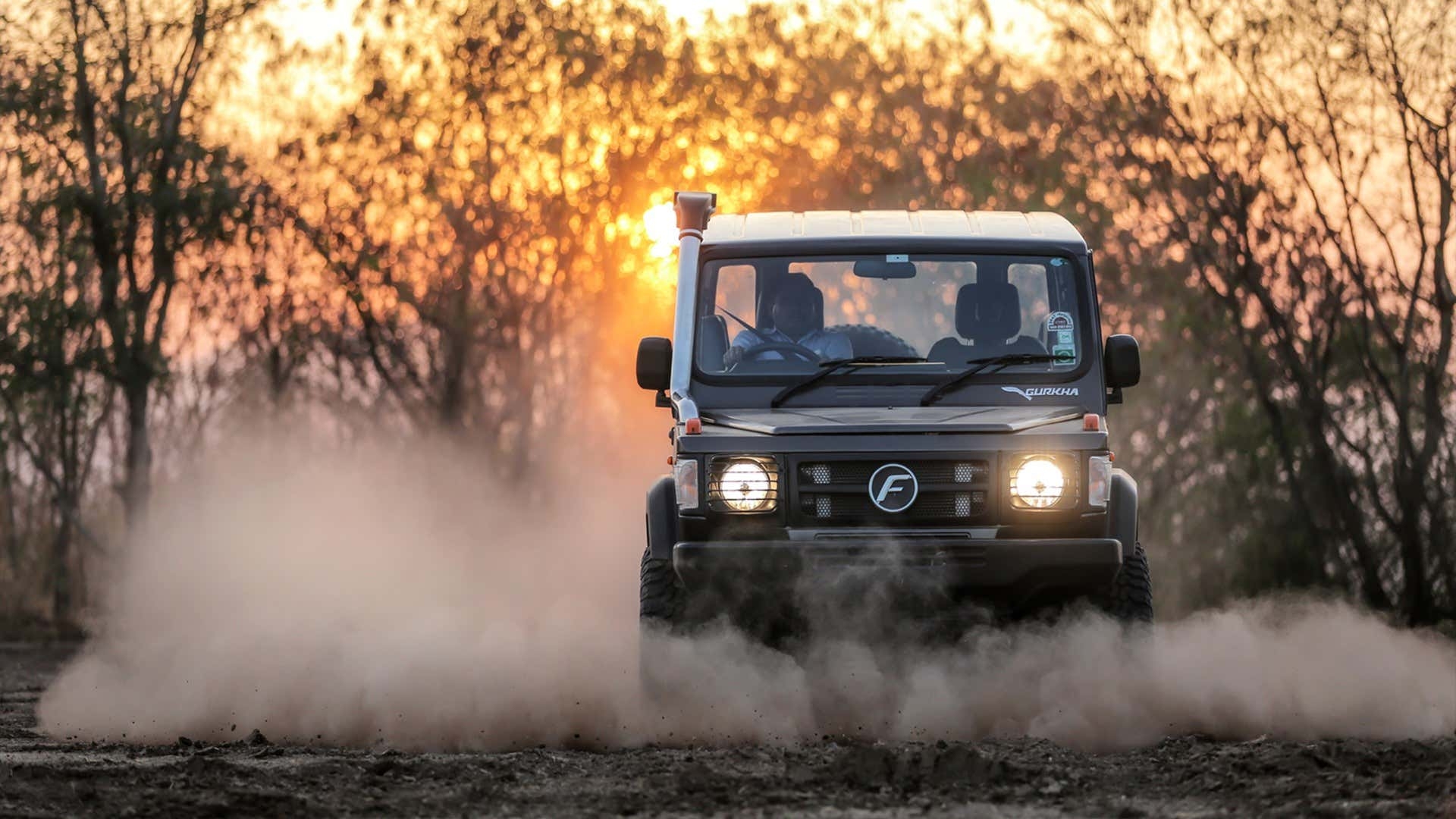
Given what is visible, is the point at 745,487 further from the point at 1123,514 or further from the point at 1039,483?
the point at 1123,514

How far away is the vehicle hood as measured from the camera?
355 inches

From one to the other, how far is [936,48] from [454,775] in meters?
18.2

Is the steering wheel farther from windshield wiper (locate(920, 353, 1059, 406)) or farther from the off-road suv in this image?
windshield wiper (locate(920, 353, 1059, 406))

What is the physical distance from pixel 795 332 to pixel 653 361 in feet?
2.37

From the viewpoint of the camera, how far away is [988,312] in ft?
32.2

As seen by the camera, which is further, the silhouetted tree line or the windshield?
the silhouetted tree line

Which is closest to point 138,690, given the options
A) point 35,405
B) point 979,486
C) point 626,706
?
point 626,706

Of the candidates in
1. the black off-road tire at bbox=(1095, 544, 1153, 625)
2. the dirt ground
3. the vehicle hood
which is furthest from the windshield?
the dirt ground

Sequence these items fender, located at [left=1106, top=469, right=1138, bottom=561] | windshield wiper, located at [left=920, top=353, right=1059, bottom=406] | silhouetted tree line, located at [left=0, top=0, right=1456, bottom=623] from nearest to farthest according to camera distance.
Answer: fender, located at [left=1106, top=469, right=1138, bottom=561] → windshield wiper, located at [left=920, top=353, right=1059, bottom=406] → silhouetted tree line, located at [left=0, top=0, right=1456, bottom=623]

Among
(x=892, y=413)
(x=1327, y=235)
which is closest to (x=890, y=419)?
(x=892, y=413)

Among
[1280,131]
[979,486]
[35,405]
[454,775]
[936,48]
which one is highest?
[936,48]

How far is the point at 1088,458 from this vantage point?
9047 mm

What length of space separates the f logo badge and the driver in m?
0.88

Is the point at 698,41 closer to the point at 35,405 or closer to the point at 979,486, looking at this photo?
the point at 35,405
